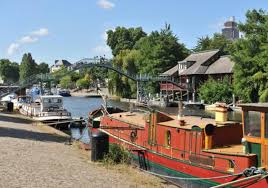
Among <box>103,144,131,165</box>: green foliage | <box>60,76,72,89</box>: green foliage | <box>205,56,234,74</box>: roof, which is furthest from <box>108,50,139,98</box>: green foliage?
<box>103,144,131,165</box>: green foliage

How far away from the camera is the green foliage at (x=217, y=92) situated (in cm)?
7450

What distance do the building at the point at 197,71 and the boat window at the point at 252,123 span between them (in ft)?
211

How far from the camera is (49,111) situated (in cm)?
4694

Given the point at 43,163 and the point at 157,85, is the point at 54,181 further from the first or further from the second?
the point at 157,85

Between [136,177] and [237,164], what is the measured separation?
14.6 feet

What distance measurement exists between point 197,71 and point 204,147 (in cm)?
6931

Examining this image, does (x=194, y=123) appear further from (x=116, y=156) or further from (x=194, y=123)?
(x=116, y=156)

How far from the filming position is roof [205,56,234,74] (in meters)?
80.1

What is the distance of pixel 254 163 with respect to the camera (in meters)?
15.6

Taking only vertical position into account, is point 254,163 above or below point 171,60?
below

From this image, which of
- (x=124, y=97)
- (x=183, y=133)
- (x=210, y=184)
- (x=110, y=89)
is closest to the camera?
(x=210, y=184)

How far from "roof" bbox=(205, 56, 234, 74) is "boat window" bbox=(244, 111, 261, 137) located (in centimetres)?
6441

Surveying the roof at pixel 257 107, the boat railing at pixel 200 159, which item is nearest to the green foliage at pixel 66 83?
the boat railing at pixel 200 159

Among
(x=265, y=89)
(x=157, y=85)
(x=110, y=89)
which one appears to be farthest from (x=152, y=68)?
(x=265, y=89)
